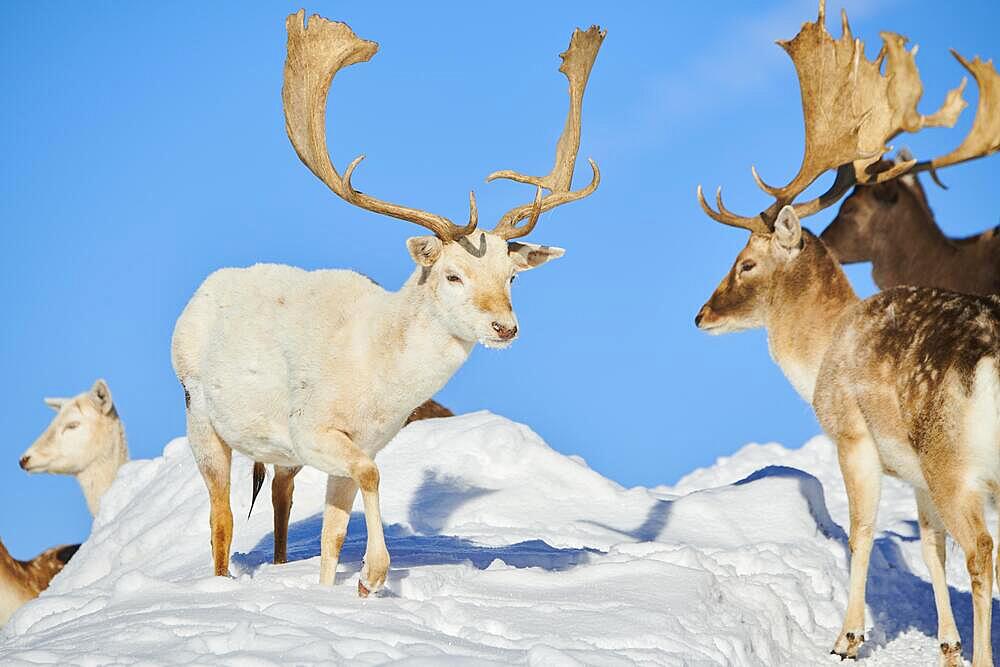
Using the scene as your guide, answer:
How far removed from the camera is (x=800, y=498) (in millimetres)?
10141

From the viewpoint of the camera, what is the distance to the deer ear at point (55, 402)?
44.5ft

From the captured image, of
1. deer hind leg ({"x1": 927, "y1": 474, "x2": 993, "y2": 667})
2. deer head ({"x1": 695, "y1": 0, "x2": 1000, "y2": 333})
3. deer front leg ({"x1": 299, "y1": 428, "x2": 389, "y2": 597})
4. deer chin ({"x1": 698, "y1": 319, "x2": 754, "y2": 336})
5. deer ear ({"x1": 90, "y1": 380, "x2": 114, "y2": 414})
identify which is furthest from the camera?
deer ear ({"x1": 90, "y1": 380, "x2": 114, "y2": 414})

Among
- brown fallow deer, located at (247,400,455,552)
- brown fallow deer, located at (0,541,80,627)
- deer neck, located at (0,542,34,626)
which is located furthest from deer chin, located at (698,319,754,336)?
deer neck, located at (0,542,34,626)

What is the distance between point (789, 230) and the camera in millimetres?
8398

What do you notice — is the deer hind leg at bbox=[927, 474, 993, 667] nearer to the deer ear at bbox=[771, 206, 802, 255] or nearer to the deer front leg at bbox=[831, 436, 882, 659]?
the deer front leg at bbox=[831, 436, 882, 659]

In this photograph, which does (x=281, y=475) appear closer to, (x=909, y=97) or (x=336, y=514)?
(x=336, y=514)

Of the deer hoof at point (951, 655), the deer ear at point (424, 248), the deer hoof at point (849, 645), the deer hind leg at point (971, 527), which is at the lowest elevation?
the deer hoof at point (951, 655)

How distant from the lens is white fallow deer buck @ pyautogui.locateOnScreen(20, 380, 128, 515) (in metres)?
13.4

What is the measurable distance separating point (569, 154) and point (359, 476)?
2721mm

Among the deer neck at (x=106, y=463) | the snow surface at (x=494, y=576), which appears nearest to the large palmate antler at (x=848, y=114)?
the snow surface at (x=494, y=576)

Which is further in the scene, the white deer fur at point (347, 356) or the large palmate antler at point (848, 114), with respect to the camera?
the large palmate antler at point (848, 114)

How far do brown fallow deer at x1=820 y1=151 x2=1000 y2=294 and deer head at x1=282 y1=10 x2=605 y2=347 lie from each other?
6443 millimetres

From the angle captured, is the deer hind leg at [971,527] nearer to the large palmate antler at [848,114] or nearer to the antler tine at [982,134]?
the large palmate antler at [848,114]

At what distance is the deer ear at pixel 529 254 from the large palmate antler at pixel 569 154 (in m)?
0.19
